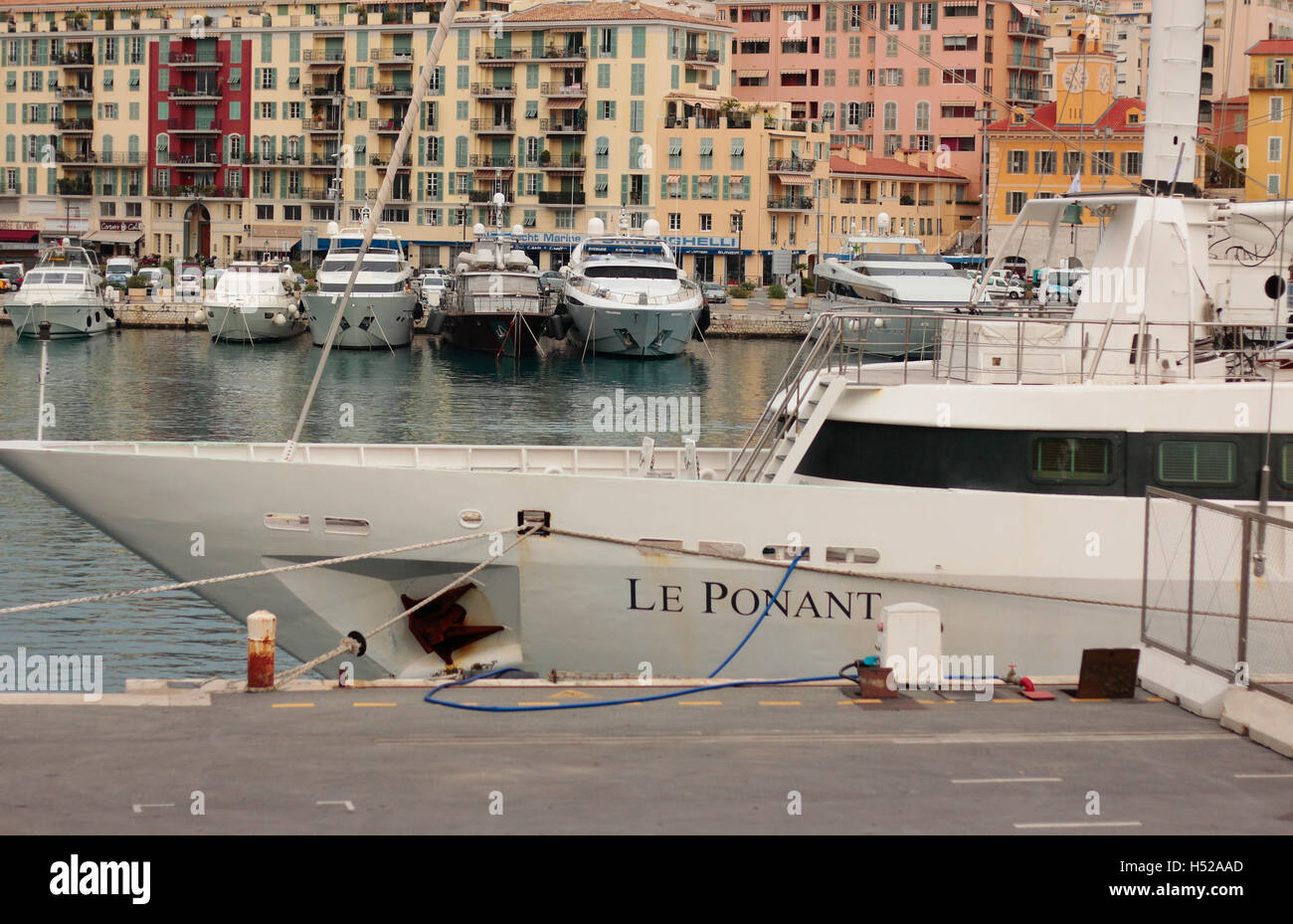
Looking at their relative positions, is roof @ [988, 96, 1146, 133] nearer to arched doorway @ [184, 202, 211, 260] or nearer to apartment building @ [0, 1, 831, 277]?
apartment building @ [0, 1, 831, 277]

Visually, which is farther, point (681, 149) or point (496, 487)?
point (681, 149)

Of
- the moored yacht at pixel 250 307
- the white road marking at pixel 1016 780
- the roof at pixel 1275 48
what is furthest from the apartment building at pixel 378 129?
the white road marking at pixel 1016 780

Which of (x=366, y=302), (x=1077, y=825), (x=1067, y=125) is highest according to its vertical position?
(x=1067, y=125)

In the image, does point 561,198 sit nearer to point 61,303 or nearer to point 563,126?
point 563,126

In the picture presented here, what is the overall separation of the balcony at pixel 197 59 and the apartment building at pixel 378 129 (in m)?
0.16

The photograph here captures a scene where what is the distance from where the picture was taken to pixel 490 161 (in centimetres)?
10919

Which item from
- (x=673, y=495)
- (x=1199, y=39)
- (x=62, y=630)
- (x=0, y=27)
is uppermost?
(x=0, y=27)

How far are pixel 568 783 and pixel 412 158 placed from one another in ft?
337

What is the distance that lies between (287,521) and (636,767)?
689 cm

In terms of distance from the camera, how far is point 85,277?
261ft

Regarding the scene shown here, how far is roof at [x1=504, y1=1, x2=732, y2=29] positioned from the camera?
105812mm

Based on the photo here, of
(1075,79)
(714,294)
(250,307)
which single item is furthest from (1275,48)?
(1075,79)
